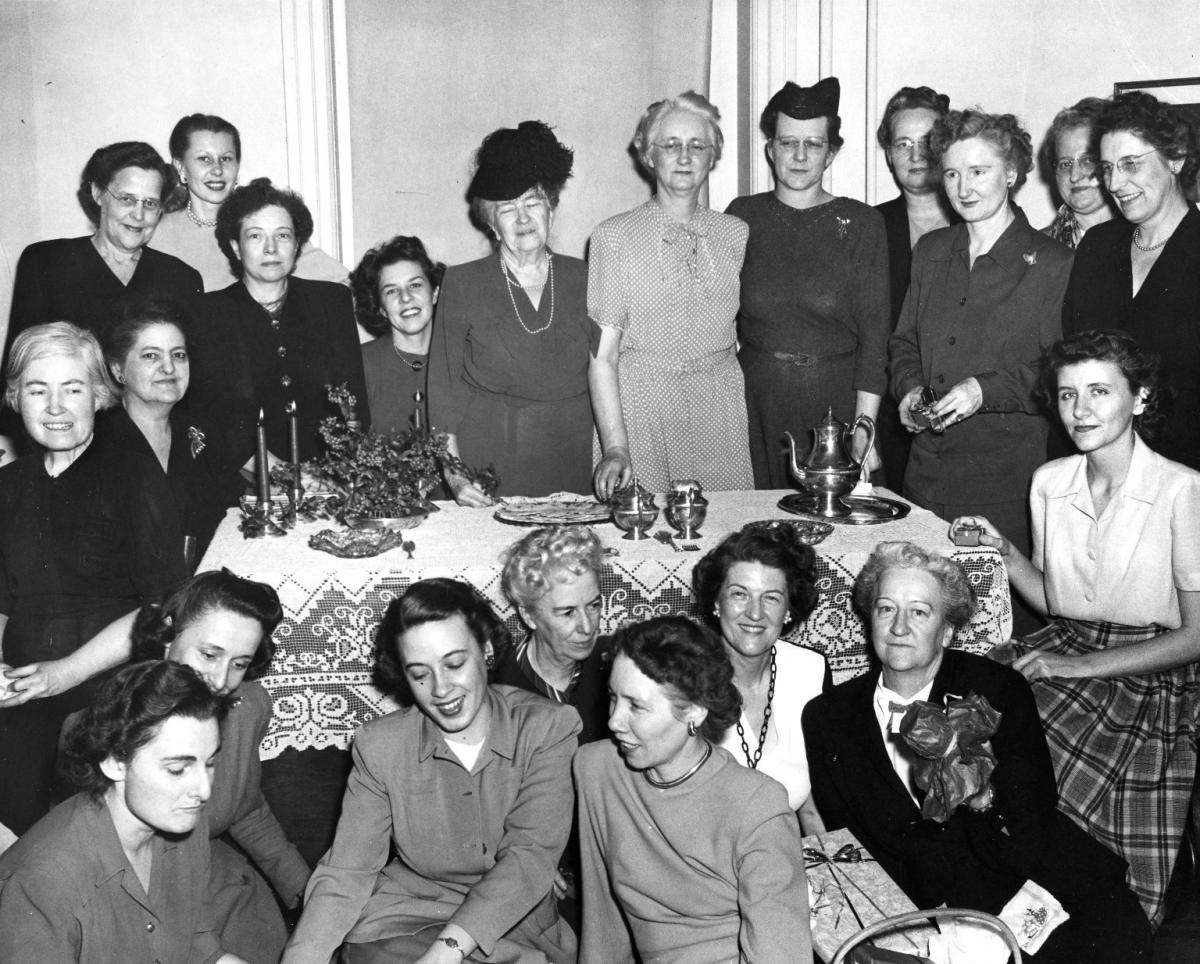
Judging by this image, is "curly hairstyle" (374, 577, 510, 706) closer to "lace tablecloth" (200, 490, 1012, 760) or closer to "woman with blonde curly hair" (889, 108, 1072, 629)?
"lace tablecloth" (200, 490, 1012, 760)

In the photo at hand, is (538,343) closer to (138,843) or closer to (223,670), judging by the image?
(223,670)

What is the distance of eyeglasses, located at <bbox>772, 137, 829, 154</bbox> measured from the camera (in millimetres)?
4500

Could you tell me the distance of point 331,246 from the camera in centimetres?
521

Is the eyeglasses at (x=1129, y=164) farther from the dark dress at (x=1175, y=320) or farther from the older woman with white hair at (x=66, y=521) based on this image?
the older woman with white hair at (x=66, y=521)

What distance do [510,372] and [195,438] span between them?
1.09m

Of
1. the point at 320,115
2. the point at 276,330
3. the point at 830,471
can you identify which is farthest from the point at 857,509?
the point at 320,115

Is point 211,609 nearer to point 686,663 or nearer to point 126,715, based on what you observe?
point 126,715

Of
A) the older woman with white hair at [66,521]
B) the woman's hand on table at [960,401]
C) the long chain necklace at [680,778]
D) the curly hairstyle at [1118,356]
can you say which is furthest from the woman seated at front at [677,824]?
the woman's hand on table at [960,401]

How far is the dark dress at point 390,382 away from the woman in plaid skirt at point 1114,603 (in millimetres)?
2158

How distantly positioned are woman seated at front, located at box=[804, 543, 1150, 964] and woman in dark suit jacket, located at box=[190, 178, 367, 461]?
2.30 meters

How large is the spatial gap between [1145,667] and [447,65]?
3900 mm

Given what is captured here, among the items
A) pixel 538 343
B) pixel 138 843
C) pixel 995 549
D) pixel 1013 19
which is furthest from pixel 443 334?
pixel 1013 19

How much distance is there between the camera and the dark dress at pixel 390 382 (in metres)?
4.66

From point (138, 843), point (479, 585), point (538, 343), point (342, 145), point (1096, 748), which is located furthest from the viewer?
point (342, 145)
